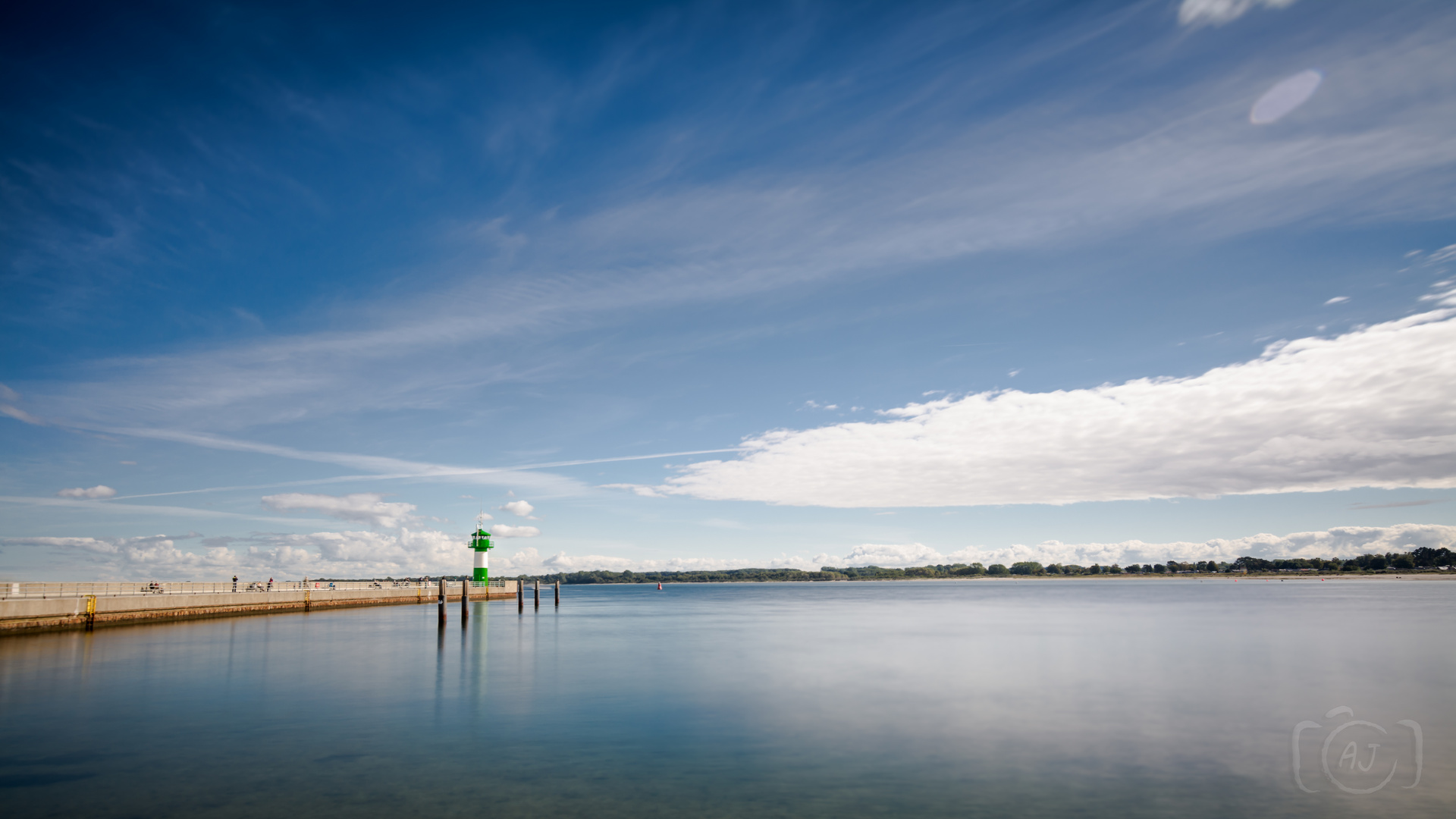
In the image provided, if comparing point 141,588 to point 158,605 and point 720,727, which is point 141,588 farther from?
point 720,727

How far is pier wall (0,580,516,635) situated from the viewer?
33.5 m

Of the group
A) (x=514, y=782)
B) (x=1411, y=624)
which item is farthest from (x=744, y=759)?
(x=1411, y=624)

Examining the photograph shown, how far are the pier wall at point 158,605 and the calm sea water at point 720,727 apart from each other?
1137mm

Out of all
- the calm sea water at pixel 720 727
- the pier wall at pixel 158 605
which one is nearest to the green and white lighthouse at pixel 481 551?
the pier wall at pixel 158 605

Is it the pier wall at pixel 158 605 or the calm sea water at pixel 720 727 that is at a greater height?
the pier wall at pixel 158 605

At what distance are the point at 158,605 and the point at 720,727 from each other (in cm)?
4075

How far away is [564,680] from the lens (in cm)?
2645

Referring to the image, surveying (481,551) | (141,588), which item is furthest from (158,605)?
(481,551)

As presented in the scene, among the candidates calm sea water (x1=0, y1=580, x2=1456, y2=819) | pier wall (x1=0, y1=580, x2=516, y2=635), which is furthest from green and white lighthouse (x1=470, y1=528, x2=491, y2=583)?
calm sea water (x1=0, y1=580, x2=1456, y2=819)

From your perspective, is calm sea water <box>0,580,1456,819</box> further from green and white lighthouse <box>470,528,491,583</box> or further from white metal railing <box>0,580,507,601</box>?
green and white lighthouse <box>470,528,491,583</box>

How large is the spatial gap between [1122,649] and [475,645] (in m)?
31.1

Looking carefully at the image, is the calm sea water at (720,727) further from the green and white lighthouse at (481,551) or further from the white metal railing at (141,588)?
the green and white lighthouse at (481,551)

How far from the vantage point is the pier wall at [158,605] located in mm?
33469

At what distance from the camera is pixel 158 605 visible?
42.7 m
